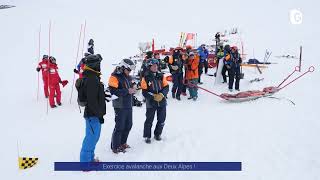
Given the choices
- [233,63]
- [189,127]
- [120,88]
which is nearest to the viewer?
[120,88]

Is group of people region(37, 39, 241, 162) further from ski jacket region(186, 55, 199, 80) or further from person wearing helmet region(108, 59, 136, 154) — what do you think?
ski jacket region(186, 55, 199, 80)

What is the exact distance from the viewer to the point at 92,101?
17.1 ft

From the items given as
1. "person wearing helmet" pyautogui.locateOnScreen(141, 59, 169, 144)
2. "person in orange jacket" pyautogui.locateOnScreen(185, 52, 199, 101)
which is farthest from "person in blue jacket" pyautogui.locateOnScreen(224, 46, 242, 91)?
"person wearing helmet" pyautogui.locateOnScreen(141, 59, 169, 144)

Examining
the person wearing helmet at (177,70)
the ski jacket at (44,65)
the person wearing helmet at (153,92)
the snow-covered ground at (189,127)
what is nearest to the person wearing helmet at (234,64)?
the snow-covered ground at (189,127)

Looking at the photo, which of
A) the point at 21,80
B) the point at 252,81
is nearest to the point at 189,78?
the point at 252,81

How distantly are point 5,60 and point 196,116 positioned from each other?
575 inches

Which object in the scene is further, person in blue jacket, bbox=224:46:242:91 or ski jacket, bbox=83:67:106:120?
person in blue jacket, bbox=224:46:242:91

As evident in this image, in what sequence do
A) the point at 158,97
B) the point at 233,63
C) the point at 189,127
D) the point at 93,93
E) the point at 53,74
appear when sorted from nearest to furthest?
the point at 93,93 < the point at 158,97 < the point at 189,127 < the point at 53,74 < the point at 233,63

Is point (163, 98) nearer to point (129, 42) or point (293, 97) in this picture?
point (293, 97)

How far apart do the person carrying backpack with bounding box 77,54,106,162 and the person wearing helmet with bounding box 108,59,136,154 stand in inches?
22.3

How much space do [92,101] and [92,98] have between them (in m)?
0.05

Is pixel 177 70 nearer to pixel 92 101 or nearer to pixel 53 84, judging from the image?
pixel 53 84

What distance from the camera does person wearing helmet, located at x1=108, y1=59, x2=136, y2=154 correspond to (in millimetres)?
5898

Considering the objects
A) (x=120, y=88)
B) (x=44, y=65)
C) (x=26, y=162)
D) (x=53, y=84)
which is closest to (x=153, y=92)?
(x=120, y=88)
